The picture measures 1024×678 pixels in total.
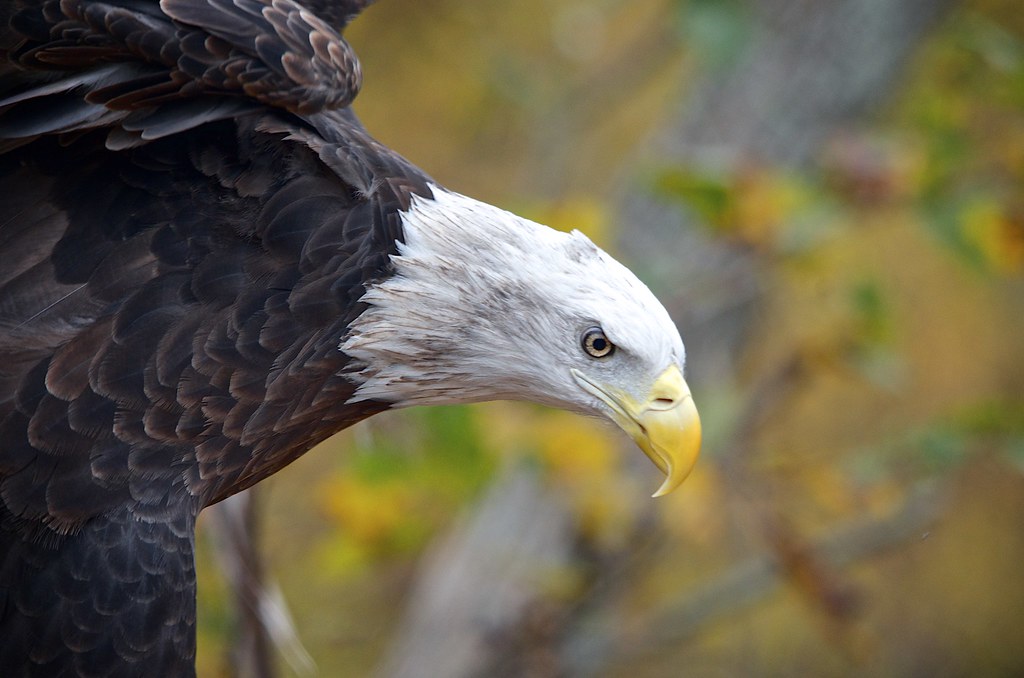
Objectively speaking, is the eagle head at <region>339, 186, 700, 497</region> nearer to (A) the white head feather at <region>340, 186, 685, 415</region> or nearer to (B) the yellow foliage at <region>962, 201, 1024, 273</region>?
(A) the white head feather at <region>340, 186, 685, 415</region>

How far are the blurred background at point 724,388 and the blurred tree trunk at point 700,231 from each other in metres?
0.01

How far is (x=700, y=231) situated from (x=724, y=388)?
0.95 meters

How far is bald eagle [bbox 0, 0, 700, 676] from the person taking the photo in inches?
85.2

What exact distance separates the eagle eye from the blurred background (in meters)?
0.33

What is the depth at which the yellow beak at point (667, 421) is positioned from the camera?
236 centimetres

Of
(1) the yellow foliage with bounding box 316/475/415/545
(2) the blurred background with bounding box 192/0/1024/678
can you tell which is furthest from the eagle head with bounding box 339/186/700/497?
(1) the yellow foliage with bounding box 316/475/415/545

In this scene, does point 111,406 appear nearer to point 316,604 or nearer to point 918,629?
point 316,604

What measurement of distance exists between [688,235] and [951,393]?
2752 mm

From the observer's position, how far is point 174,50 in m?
2.12

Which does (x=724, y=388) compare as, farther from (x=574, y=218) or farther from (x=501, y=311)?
(x=501, y=311)

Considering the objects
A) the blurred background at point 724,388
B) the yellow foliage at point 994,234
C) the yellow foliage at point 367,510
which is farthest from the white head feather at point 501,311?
the yellow foliage at point 994,234

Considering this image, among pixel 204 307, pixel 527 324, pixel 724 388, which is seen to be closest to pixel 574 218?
pixel 724 388

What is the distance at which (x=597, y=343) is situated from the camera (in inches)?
93.5

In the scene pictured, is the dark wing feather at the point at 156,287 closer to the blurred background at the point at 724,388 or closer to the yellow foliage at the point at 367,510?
the blurred background at the point at 724,388
